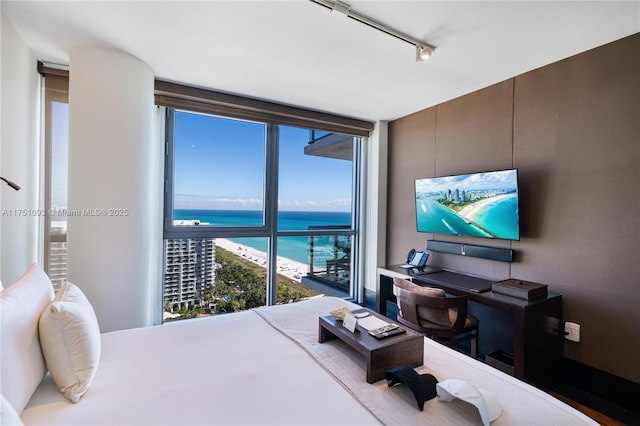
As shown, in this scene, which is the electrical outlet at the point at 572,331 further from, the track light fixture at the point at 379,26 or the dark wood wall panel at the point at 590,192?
the track light fixture at the point at 379,26

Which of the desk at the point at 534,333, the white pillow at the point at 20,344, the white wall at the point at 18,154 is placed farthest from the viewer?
the desk at the point at 534,333

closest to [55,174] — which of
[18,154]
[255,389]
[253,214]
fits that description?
[18,154]

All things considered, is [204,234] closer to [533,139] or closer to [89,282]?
[89,282]

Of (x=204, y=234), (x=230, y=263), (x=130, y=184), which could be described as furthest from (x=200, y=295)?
(x=130, y=184)

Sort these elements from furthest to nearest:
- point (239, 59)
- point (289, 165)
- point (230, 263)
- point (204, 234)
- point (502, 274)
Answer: point (289, 165)
point (230, 263)
point (204, 234)
point (502, 274)
point (239, 59)

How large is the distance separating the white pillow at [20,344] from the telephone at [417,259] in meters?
2.82

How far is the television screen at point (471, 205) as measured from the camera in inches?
92.4

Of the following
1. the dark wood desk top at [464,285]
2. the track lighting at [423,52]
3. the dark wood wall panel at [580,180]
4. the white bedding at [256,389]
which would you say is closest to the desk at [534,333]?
the dark wood desk top at [464,285]

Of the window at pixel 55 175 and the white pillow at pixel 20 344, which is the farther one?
the window at pixel 55 175

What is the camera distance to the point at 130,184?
2205mm

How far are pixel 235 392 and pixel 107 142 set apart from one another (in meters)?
1.99

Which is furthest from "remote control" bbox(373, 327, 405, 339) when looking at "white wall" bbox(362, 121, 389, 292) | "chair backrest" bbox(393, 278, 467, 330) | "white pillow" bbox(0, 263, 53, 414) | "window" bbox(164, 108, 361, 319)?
"white wall" bbox(362, 121, 389, 292)

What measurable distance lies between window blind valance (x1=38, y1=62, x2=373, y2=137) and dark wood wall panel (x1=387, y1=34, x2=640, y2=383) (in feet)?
4.70

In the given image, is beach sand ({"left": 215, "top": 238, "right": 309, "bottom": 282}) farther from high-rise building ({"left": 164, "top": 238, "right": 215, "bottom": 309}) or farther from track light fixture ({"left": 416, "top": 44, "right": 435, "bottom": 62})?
track light fixture ({"left": 416, "top": 44, "right": 435, "bottom": 62})
